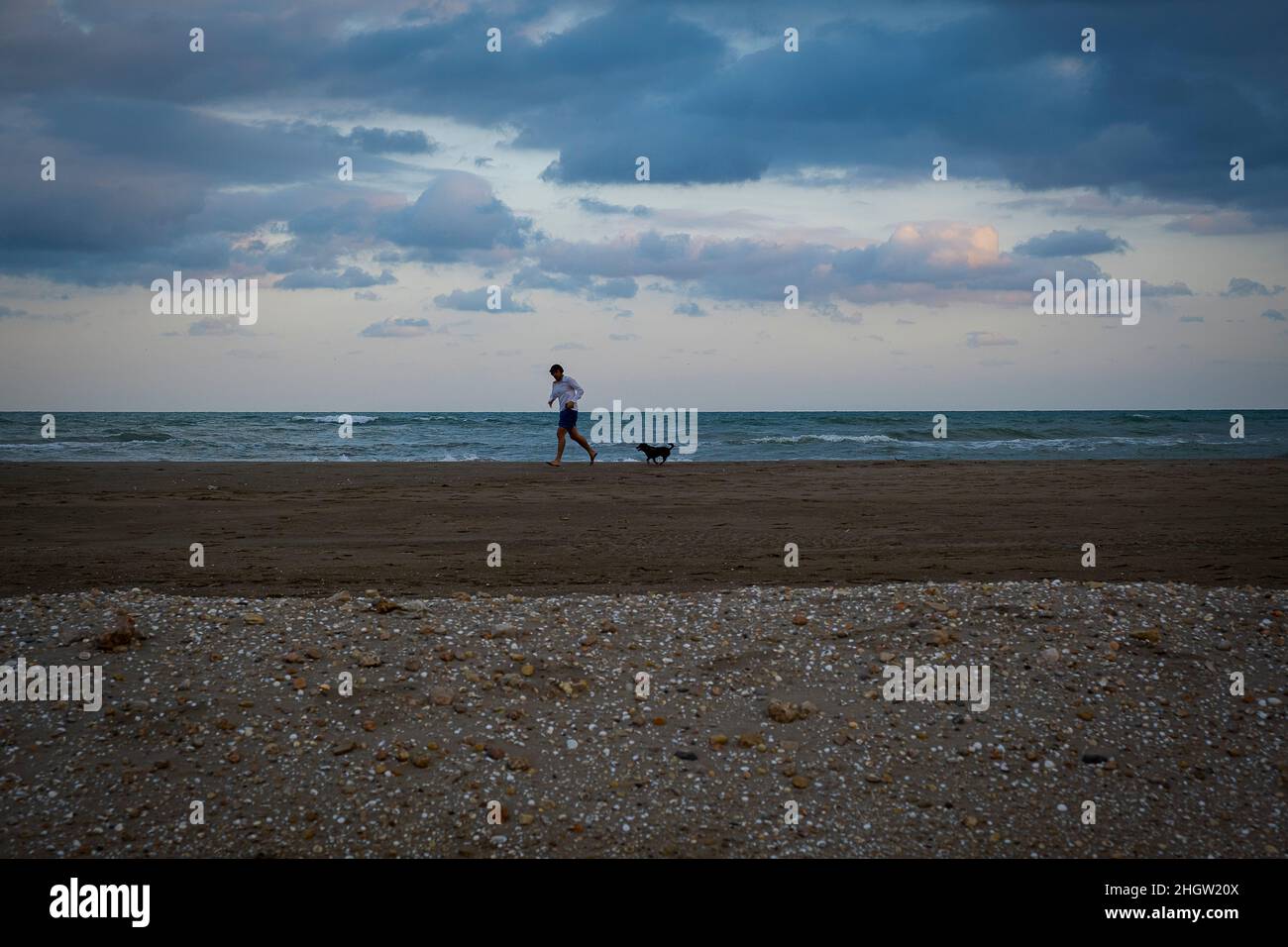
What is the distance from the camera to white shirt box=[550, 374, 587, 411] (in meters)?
19.8

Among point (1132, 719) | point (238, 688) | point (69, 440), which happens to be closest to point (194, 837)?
point (238, 688)

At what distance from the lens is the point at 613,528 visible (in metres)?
13.1

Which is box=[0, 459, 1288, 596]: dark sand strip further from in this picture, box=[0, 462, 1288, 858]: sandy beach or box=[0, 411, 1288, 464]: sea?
box=[0, 411, 1288, 464]: sea

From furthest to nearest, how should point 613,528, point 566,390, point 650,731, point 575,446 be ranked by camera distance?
point 575,446
point 566,390
point 613,528
point 650,731

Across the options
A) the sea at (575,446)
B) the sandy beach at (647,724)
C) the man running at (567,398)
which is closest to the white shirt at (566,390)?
the man running at (567,398)

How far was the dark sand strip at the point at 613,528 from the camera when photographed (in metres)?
10.1

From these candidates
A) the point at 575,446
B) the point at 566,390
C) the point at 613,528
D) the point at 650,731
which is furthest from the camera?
the point at 575,446

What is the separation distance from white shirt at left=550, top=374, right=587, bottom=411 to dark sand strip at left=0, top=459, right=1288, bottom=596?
1591 millimetres

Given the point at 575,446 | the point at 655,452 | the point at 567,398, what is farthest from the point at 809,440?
the point at 567,398

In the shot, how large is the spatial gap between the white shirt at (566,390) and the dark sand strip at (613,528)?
1591 millimetres

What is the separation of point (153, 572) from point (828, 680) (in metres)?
7.65

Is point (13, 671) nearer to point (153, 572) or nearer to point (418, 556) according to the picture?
point (153, 572)

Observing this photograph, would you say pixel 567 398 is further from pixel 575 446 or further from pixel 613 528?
pixel 575 446

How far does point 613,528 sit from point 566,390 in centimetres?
734
